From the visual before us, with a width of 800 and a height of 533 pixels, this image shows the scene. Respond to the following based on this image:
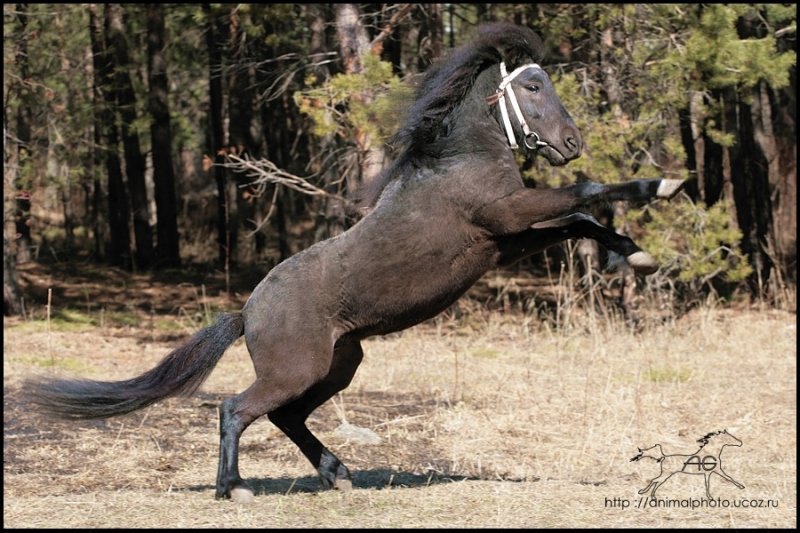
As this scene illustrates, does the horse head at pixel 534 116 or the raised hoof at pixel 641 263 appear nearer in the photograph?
the raised hoof at pixel 641 263

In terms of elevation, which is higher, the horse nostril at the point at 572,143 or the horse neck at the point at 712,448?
the horse nostril at the point at 572,143

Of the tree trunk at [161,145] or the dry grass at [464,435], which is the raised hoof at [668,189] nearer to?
the dry grass at [464,435]

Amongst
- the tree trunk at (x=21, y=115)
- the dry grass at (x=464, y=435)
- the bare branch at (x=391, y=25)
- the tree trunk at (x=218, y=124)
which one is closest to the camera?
the dry grass at (x=464, y=435)

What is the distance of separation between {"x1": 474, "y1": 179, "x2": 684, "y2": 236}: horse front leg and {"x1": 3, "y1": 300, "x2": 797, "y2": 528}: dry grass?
64.2 inches

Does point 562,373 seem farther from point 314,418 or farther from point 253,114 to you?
point 253,114

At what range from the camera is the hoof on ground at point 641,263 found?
5.90m

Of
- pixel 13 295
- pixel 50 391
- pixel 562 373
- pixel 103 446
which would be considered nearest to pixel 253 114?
pixel 13 295

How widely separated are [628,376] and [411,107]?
5847mm

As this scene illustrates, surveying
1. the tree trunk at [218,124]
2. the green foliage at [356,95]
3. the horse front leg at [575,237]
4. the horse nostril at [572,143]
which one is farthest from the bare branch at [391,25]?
the horse front leg at [575,237]

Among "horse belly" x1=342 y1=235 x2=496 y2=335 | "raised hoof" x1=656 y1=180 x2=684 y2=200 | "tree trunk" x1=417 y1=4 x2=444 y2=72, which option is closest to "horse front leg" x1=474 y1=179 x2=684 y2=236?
"raised hoof" x1=656 y1=180 x2=684 y2=200

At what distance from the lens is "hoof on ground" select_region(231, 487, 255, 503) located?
6.17 meters

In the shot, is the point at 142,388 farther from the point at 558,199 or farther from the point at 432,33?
the point at 432,33

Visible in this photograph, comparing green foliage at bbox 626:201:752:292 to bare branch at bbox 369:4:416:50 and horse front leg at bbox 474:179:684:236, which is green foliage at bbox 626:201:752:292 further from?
horse front leg at bbox 474:179:684:236

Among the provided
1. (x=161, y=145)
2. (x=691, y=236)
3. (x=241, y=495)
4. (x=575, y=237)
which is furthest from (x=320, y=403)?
(x=161, y=145)
